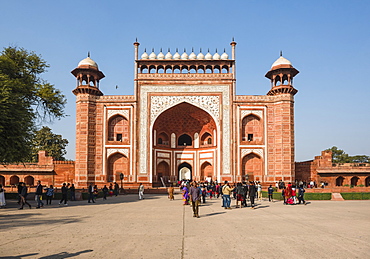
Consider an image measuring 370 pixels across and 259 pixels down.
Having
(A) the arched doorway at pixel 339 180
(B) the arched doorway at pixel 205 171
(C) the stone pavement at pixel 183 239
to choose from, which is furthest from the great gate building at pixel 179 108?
(C) the stone pavement at pixel 183 239

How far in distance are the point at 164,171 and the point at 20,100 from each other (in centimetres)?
2506

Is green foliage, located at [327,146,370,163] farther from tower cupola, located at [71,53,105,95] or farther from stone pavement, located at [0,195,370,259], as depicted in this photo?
stone pavement, located at [0,195,370,259]

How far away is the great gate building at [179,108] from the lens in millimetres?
37375

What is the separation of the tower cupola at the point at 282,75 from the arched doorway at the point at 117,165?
60.1 ft

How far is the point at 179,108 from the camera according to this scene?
40.5m

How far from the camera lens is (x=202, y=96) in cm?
3897

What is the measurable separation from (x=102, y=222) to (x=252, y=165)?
29.0 m

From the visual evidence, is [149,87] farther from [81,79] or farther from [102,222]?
[102,222]

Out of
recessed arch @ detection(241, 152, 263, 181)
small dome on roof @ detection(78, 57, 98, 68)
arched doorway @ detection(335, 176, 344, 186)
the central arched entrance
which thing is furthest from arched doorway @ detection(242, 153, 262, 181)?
small dome on roof @ detection(78, 57, 98, 68)

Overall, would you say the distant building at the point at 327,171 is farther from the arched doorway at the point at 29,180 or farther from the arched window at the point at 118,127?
the arched doorway at the point at 29,180

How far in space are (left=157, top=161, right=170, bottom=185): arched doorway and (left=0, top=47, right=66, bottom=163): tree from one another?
18.7 meters

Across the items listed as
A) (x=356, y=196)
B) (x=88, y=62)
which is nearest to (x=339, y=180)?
(x=356, y=196)

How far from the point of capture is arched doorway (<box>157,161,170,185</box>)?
4166 cm

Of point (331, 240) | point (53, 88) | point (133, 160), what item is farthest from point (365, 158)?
point (331, 240)
